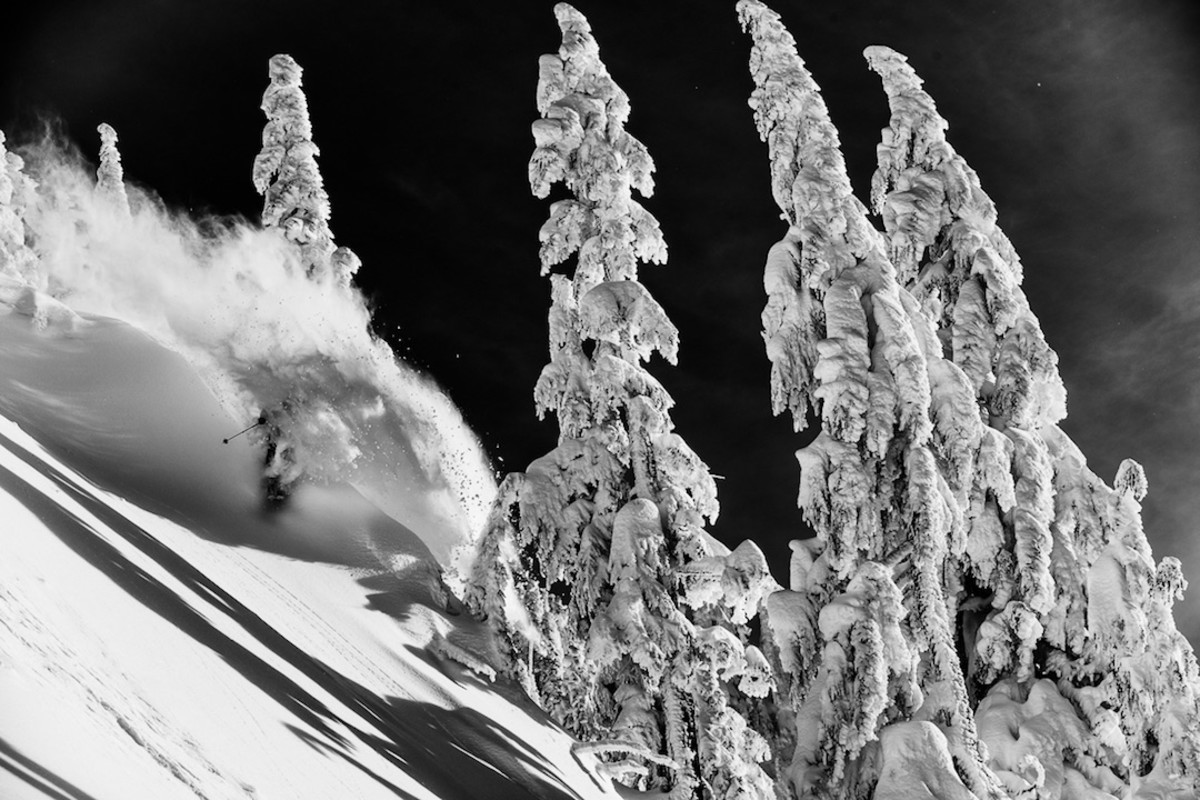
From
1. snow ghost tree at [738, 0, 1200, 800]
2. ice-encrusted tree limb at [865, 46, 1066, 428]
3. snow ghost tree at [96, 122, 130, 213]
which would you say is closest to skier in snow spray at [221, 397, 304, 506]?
snow ghost tree at [738, 0, 1200, 800]

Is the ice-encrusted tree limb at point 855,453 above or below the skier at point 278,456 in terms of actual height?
above

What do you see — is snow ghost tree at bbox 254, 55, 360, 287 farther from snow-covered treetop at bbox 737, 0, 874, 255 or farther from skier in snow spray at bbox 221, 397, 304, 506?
snow-covered treetop at bbox 737, 0, 874, 255

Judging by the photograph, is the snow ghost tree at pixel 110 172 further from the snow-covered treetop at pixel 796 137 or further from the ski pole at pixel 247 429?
the snow-covered treetop at pixel 796 137

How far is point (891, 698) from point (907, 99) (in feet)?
41.7

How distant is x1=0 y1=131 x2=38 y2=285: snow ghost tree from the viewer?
119 feet

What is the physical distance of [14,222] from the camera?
1540 inches

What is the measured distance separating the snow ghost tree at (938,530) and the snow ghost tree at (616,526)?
1.10m

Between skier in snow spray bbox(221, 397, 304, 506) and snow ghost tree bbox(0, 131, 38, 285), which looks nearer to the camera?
skier in snow spray bbox(221, 397, 304, 506)

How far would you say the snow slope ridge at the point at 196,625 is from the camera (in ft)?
23.0

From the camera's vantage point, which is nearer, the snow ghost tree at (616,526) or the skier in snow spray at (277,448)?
the snow ghost tree at (616,526)

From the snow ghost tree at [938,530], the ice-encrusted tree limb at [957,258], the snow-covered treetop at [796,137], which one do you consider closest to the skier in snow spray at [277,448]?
the snow ghost tree at [938,530]

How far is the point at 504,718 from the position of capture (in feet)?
52.3

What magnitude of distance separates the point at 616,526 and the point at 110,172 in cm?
4860

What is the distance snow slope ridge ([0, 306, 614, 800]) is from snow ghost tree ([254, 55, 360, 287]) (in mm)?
5685
